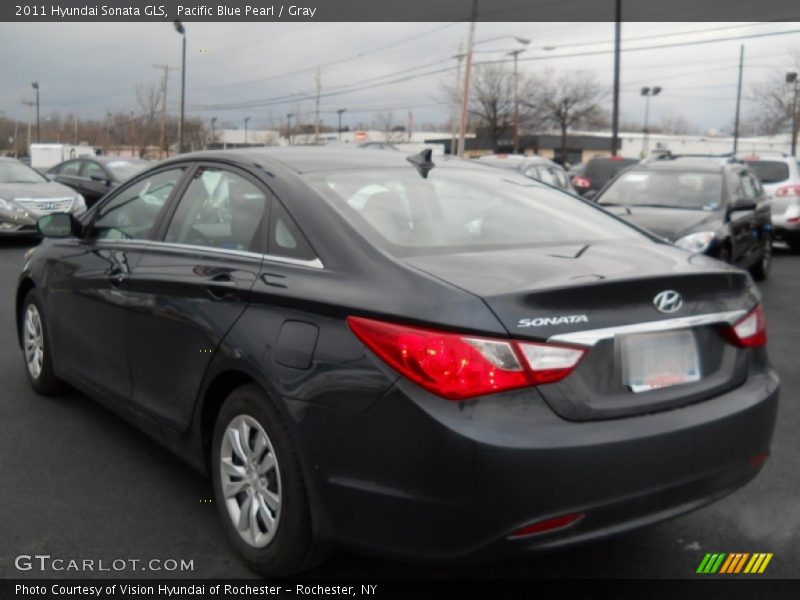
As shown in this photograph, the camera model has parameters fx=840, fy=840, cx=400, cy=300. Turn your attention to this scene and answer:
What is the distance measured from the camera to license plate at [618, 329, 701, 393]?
2.70 metres

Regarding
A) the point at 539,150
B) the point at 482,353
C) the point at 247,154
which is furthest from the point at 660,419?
the point at 539,150

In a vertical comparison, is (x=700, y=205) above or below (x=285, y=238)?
above

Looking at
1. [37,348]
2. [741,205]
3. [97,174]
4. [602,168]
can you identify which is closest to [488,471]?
[37,348]

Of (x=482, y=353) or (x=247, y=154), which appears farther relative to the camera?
(x=247, y=154)

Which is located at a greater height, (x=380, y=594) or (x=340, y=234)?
(x=340, y=234)

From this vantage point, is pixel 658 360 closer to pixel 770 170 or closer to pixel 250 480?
pixel 250 480

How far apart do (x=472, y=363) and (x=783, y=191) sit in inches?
578

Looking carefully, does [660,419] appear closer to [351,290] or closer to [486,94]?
[351,290]

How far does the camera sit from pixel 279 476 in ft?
9.71

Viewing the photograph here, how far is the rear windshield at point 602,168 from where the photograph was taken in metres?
21.7

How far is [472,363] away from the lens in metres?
2.52

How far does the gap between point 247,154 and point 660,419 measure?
215cm

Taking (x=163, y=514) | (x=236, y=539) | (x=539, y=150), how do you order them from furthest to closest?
(x=539, y=150) < (x=163, y=514) < (x=236, y=539)
